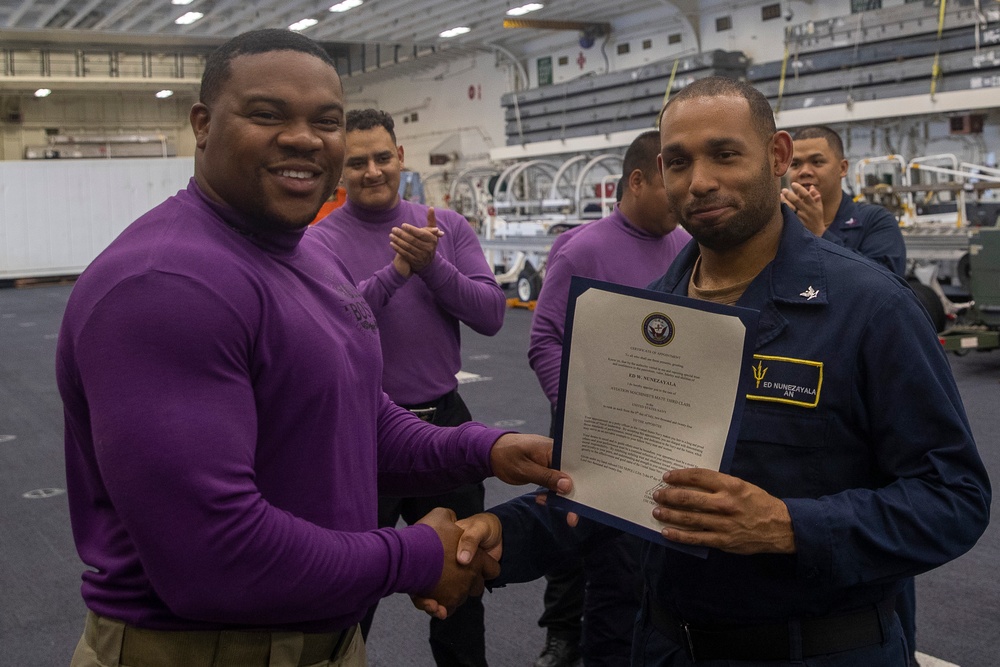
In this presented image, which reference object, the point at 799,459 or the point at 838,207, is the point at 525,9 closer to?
the point at 838,207

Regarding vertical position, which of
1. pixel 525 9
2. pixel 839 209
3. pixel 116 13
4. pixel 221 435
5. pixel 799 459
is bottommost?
pixel 799 459

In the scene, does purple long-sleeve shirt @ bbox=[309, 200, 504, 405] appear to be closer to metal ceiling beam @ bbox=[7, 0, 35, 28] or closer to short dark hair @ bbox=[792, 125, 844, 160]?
short dark hair @ bbox=[792, 125, 844, 160]

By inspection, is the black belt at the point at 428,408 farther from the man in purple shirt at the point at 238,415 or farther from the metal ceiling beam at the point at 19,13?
the metal ceiling beam at the point at 19,13

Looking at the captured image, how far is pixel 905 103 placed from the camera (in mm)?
11773

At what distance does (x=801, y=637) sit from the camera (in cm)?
147

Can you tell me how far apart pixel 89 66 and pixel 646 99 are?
15.3 m

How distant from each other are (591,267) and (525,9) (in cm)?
1382

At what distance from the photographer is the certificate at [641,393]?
136 centimetres

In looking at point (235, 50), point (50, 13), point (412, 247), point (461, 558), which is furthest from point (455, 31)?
point (461, 558)

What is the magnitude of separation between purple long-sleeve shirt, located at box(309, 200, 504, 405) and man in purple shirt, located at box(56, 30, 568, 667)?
1287 mm

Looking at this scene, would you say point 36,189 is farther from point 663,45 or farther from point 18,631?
point 18,631

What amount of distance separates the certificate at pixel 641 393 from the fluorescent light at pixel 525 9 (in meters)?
15.1

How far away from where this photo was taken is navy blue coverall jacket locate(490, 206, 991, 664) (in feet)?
4.57

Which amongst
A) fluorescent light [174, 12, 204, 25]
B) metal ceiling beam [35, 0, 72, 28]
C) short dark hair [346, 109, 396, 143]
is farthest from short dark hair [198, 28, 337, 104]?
fluorescent light [174, 12, 204, 25]
